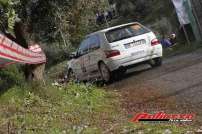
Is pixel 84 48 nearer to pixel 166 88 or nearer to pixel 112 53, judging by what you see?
pixel 112 53

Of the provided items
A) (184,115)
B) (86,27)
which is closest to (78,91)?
(184,115)

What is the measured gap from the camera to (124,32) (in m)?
17.8

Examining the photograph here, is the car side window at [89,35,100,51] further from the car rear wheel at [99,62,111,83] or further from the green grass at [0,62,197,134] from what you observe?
the green grass at [0,62,197,134]

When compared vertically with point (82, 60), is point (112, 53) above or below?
below

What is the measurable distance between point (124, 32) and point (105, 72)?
4.47 ft

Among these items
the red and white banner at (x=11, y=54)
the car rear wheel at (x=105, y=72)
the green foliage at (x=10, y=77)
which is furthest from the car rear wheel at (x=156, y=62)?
the red and white banner at (x=11, y=54)

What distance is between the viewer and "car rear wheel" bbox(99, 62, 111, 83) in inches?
703

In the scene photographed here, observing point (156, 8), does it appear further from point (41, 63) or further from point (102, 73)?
point (41, 63)

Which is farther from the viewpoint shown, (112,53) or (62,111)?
(112,53)

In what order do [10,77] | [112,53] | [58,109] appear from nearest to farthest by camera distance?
1. [58,109]
2. [10,77]
3. [112,53]

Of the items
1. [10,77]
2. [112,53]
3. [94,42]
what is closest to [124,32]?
[112,53]

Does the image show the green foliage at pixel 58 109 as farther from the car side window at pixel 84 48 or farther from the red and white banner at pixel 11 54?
the car side window at pixel 84 48

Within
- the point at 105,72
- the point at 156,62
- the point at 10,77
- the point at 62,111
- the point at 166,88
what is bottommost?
the point at 166,88

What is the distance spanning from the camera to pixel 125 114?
11102mm
